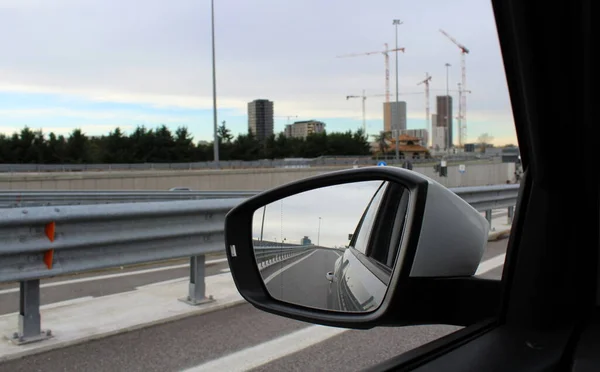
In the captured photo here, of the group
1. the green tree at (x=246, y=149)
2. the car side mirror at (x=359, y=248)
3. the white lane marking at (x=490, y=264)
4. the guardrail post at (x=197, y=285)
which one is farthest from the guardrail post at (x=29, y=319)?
the green tree at (x=246, y=149)

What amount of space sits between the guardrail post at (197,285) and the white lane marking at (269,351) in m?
1.32

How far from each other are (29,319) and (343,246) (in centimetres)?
345

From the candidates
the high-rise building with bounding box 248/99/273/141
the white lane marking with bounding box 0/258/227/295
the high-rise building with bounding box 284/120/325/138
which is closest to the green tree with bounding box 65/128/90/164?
the high-rise building with bounding box 248/99/273/141

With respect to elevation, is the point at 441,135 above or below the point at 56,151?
below

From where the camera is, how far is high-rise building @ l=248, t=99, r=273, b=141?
Answer: 11344 cm

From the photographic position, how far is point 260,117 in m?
114

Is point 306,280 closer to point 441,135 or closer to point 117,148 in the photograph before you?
point 441,135

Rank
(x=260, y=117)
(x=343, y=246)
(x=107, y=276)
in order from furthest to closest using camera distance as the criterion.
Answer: (x=260, y=117) < (x=107, y=276) < (x=343, y=246)

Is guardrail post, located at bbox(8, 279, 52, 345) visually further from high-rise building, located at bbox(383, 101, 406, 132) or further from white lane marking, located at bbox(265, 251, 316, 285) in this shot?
high-rise building, located at bbox(383, 101, 406, 132)

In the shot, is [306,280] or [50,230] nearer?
[306,280]

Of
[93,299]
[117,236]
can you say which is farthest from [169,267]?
[117,236]

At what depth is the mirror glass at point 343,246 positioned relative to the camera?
5.52 feet

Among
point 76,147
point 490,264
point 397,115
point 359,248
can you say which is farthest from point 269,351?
point 76,147

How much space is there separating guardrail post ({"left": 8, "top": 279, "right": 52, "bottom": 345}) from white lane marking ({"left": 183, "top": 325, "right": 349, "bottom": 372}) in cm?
137
